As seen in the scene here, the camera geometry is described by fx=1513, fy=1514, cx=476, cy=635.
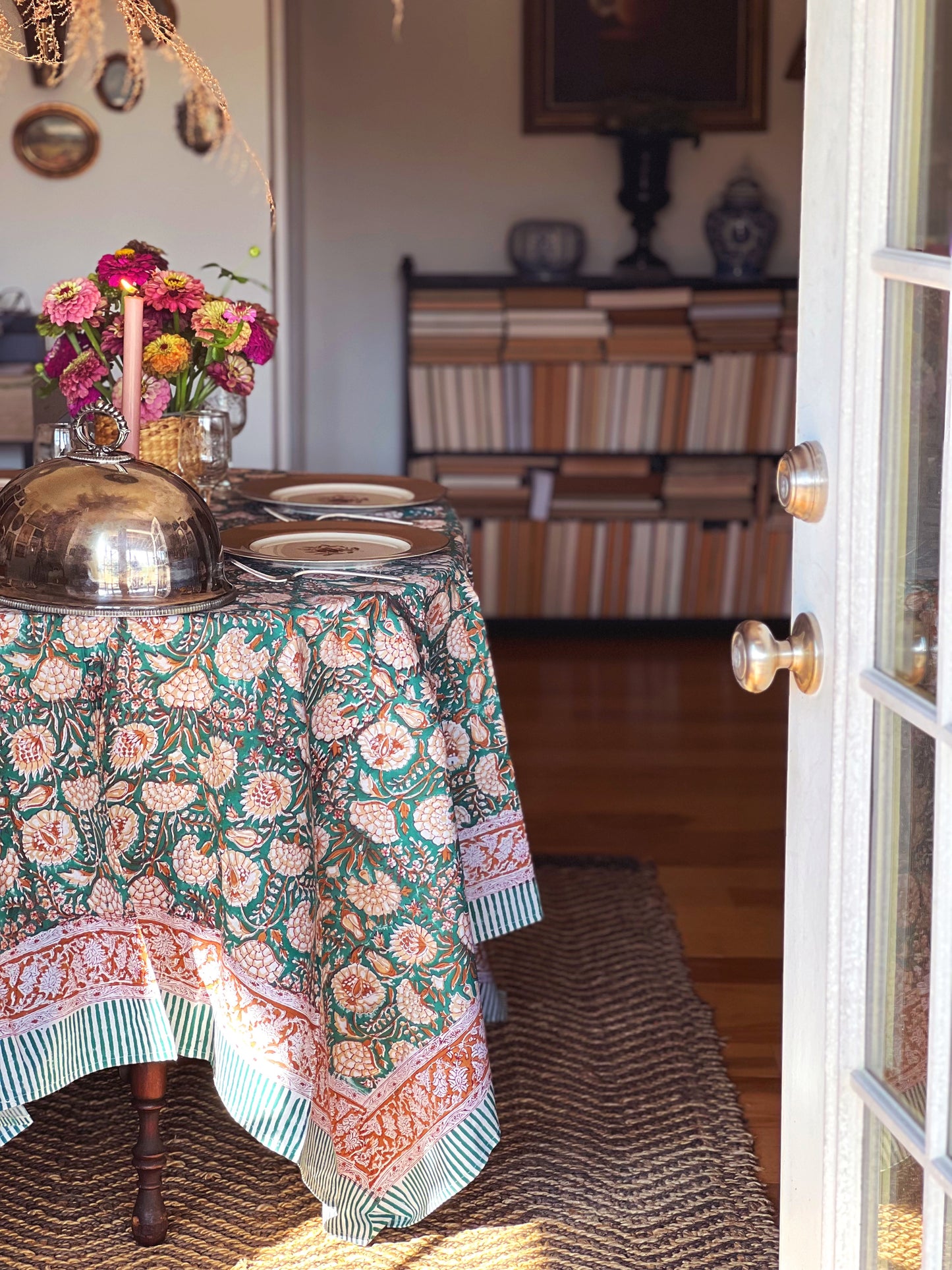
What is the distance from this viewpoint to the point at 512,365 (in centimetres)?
462

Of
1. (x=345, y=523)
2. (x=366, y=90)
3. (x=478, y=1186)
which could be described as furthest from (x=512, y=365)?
(x=478, y=1186)

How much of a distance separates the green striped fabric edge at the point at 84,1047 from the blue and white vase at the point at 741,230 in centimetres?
349

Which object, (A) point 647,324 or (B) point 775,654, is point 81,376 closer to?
(B) point 775,654

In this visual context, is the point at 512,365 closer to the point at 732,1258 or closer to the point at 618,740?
the point at 618,740

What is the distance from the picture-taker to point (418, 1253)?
1740 millimetres

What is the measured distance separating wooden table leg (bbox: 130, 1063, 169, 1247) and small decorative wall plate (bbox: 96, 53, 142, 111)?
2604 millimetres

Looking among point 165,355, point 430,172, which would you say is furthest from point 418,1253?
point 430,172

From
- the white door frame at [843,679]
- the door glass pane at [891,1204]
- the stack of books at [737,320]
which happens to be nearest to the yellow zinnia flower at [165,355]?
the white door frame at [843,679]

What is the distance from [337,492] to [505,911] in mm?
720

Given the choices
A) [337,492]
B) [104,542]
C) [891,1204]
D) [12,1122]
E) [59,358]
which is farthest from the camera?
[337,492]

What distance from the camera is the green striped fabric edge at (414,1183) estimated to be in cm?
171

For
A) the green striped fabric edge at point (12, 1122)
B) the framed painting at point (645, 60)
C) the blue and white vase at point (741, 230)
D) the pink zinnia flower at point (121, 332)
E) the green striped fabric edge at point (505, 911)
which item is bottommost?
the green striped fabric edge at point (12, 1122)

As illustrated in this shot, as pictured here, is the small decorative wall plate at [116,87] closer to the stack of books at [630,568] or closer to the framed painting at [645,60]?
the framed painting at [645,60]

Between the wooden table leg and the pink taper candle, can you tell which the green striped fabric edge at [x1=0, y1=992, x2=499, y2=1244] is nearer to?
the wooden table leg
